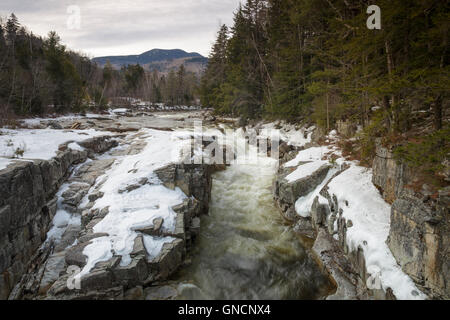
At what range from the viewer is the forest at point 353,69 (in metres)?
5.15

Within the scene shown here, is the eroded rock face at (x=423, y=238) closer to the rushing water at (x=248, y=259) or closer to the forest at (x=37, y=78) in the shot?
the rushing water at (x=248, y=259)

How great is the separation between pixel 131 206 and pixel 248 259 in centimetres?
429

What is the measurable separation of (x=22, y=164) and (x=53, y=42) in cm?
3982

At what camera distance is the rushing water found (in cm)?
623

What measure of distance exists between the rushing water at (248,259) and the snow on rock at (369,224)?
170 centimetres

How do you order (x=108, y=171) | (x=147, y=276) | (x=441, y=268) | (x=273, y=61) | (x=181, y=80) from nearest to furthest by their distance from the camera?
(x=441, y=268) → (x=147, y=276) → (x=108, y=171) → (x=273, y=61) → (x=181, y=80)

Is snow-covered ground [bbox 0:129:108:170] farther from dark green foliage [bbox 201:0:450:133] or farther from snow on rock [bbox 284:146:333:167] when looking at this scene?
dark green foliage [bbox 201:0:450:133]

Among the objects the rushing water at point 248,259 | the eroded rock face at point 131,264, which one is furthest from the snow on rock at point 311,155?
the eroded rock face at point 131,264

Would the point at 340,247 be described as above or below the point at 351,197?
below

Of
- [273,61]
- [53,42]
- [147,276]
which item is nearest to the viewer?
[147,276]

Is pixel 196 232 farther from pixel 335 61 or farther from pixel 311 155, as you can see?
pixel 335 61

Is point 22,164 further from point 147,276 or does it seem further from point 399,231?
point 399,231
